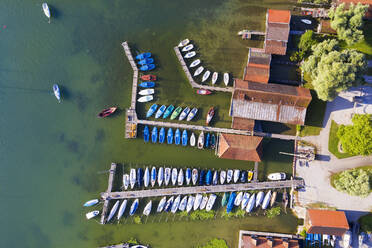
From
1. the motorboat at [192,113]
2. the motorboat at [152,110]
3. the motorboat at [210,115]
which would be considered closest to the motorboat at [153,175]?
the motorboat at [152,110]

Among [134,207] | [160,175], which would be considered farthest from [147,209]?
[160,175]

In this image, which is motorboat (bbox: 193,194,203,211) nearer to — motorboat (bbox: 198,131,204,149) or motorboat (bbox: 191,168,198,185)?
motorboat (bbox: 191,168,198,185)

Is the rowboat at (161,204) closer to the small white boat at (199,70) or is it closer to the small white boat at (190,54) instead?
the small white boat at (199,70)

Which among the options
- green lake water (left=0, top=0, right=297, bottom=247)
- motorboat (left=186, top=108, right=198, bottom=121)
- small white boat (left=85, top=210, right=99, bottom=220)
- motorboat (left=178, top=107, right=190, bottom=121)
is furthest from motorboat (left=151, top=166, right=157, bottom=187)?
small white boat (left=85, top=210, right=99, bottom=220)

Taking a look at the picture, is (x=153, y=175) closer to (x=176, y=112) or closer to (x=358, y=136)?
(x=176, y=112)

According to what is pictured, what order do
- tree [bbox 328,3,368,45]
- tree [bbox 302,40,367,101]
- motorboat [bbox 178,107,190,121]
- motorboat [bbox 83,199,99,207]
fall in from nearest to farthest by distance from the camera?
tree [bbox 302,40,367,101] → tree [bbox 328,3,368,45] → motorboat [bbox 178,107,190,121] → motorboat [bbox 83,199,99,207]

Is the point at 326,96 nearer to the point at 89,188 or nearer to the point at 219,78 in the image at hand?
the point at 219,78
